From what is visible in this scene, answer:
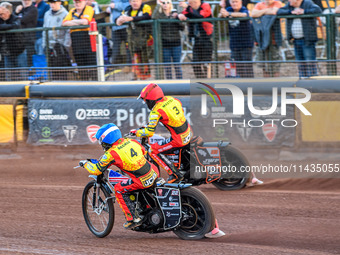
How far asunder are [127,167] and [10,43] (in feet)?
24.4

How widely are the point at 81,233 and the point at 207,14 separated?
641cm

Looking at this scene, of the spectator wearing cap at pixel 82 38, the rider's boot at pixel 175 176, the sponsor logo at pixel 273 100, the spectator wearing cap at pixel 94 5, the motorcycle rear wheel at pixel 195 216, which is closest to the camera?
the motorcycle rear wheel at pixel 195 216

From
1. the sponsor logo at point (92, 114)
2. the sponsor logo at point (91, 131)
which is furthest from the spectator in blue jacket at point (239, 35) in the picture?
the sponsor logo at point (91, 131)

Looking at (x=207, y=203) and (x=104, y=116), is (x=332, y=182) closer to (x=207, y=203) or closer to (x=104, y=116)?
(x=207, y=203)

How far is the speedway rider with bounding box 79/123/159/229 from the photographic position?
6867 mm

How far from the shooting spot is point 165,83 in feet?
38.4

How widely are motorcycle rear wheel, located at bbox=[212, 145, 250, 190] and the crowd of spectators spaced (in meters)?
2.89

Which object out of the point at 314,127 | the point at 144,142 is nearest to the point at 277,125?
the point at 314,127

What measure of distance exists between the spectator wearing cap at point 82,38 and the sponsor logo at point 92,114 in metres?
0.87

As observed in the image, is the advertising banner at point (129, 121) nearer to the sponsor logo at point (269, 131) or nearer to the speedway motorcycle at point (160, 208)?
the sponsor logo at point (269, 131)

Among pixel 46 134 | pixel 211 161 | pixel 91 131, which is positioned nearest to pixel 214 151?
pixel 211 161

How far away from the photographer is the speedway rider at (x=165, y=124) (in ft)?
29.3

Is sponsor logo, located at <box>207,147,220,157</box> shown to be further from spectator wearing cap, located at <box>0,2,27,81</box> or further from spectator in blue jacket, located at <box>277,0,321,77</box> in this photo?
spectator wearing cap, located at <box>0,2,27,81</box>

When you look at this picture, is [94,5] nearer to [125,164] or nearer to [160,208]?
[125,164]
